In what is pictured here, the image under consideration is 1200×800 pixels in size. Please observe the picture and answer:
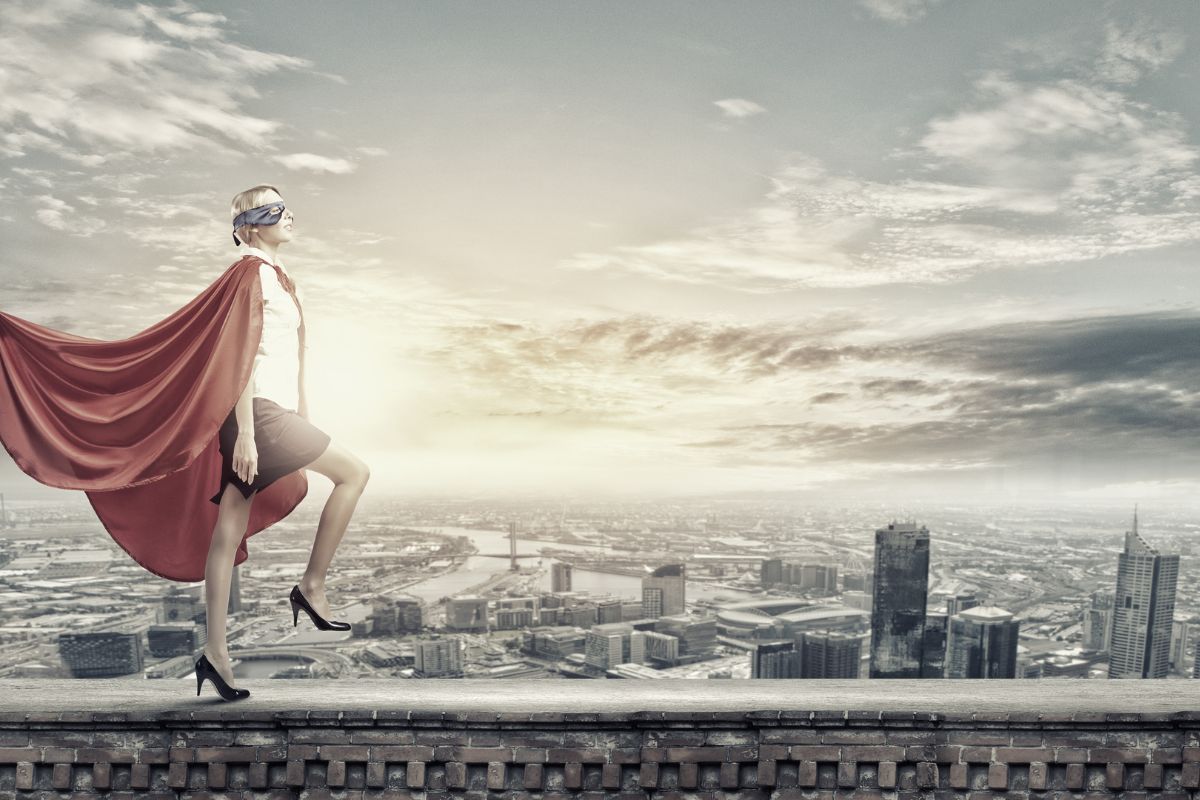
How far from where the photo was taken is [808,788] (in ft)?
11.3

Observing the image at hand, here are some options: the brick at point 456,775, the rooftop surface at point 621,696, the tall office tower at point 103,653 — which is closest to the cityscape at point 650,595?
the tall office tower at point 103,653

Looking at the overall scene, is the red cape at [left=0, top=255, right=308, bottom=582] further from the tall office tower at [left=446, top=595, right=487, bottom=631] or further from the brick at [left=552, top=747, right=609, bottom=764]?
the tall office tower at [left=446, top=595, right=487, bottom=631]

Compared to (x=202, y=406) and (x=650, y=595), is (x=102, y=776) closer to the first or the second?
(x=202, y=406)

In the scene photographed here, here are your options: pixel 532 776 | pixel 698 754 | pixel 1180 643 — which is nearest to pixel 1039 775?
pixel 698 754

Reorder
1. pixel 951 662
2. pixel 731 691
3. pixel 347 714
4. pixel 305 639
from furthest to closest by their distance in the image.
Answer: pixel 951 662, pixel 305 639, pixel 731 691, pixel 347 714

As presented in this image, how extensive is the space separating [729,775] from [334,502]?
2.13 m

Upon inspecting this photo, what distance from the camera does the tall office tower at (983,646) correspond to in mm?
8953

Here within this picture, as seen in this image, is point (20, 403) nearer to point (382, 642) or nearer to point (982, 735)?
point (382, 642)

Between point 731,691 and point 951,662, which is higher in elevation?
point 731,691

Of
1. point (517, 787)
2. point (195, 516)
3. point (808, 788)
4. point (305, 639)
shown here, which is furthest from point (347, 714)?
point (305, 639)

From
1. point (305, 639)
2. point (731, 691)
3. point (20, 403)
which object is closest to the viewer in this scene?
point (20, 403)

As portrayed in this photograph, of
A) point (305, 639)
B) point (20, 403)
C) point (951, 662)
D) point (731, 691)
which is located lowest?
point (951, 662)

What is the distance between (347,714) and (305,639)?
3127 mm

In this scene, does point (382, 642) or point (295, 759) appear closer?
point (295, 759)
